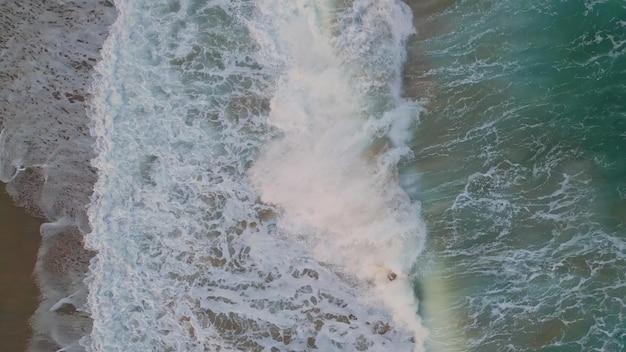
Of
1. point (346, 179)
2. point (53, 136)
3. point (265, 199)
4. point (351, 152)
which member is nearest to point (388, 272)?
point (346, 179)

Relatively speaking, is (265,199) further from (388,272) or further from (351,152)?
(388,272)

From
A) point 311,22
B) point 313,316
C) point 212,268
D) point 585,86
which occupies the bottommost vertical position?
point 313,316

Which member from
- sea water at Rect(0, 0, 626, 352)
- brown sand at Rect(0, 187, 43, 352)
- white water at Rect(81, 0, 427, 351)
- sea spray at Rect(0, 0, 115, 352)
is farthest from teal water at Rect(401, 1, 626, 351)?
brown sand at Rect(0, 187, 43, 352)

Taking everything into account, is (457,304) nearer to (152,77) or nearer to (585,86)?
(585,86)

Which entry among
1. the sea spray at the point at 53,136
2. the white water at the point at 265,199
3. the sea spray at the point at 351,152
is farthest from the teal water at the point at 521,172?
the sea spray at the point at 53,136

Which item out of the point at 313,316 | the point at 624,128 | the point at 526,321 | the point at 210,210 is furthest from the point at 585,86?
the point at 210,210

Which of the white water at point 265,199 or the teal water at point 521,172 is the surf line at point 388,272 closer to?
the white water at point 265,199

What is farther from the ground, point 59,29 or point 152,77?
point 59,29
